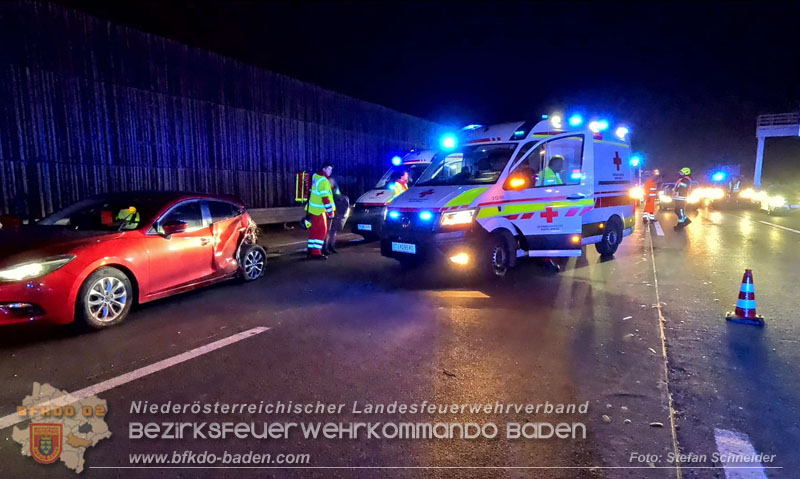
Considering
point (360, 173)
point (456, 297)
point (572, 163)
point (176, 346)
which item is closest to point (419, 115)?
point (360, 173)

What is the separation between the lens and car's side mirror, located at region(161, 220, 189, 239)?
587 cm

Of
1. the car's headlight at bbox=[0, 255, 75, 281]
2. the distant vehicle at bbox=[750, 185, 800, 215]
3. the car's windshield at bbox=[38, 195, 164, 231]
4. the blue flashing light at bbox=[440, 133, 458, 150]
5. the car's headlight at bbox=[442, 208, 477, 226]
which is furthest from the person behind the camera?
the distant vehicle at bbox=[750, 185, 800, 215]

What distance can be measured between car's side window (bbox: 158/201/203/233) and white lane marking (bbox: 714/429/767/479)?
611 centimetres

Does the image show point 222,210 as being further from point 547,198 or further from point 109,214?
point 547,198

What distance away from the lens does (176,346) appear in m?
4.70

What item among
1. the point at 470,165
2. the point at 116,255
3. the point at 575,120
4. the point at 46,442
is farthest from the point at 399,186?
the point at 46,442

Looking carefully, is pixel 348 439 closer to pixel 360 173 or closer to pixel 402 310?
pixel 402 310

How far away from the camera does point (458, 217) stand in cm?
713

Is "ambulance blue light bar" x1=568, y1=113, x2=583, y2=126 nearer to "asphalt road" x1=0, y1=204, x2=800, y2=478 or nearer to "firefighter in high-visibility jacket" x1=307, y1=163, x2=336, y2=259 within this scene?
"asphalt road" x1=0, y1=204, x2=800, y2=478

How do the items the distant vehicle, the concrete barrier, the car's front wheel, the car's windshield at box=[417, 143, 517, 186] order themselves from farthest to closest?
the distant vehicle < the concrete barrier < the car's windshield at box=[417, 143, 517, 186] < the car's front wheel

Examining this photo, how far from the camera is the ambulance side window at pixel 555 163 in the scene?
7.81 metres

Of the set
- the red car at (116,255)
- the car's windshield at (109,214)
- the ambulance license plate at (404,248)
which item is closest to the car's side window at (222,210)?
the red car at (116,255)

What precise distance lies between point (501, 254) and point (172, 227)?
4882 mm

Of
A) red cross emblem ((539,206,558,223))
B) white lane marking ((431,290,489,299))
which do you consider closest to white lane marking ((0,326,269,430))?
white lane marking ((431,290,489,299))
